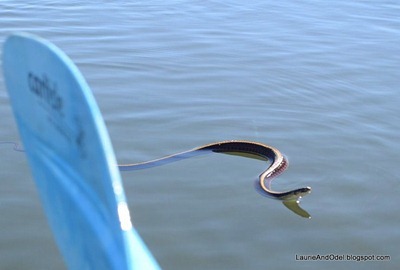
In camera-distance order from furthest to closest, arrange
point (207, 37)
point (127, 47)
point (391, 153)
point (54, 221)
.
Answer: point (207, 37) < point (127, 47) < point (391, 153) < point (54, 221)

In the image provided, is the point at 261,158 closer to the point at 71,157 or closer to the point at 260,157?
the point at 260,157

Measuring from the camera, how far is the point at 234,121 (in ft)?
22.1

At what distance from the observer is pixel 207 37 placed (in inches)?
371

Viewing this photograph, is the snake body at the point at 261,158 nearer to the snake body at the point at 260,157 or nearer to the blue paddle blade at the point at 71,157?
the snake body at the point at 260,157

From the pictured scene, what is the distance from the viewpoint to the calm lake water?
4656 millimetres

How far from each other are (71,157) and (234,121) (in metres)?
5.10

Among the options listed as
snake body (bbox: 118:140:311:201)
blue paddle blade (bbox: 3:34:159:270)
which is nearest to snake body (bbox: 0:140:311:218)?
snake body (bbox: 118:140:311:201)

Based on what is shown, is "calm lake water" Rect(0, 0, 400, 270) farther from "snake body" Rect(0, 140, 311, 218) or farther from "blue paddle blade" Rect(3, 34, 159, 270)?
"blue paddle blade" Rect(3, 34, 159, 270)

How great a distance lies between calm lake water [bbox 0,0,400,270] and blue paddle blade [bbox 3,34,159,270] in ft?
8.20

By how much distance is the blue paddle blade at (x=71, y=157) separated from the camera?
1.52 m

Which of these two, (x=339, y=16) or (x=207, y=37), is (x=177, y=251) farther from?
(x=339, y=16)

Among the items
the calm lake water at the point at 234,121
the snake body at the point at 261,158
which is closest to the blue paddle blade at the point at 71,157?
the calm lake water at the point at 234,121

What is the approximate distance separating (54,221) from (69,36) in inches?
295

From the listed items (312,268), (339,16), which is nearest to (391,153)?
(312,268)
